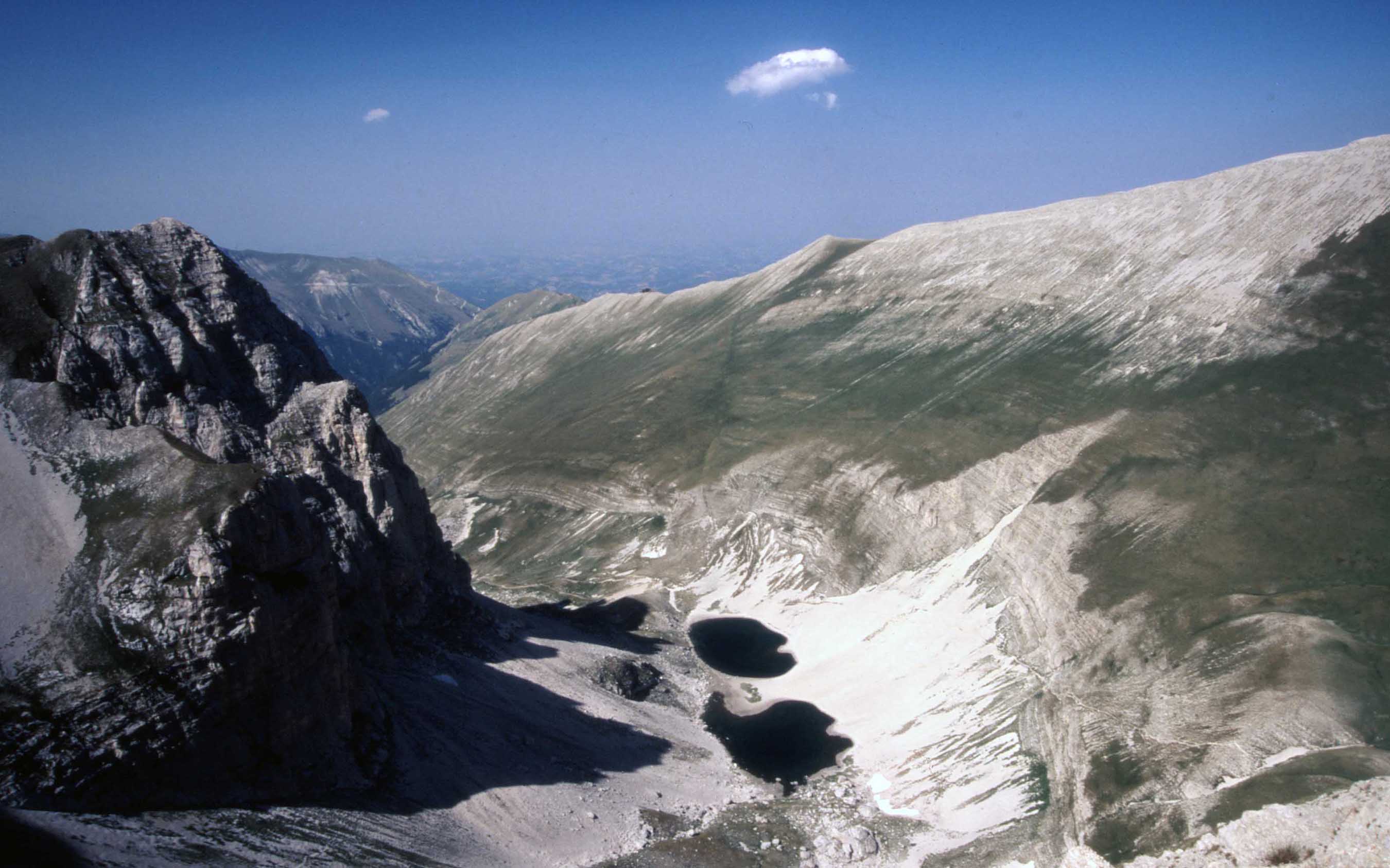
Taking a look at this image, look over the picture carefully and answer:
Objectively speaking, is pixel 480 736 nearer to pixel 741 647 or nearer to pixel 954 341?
pixel 741 647

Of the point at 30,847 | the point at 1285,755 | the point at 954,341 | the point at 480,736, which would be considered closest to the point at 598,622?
the point at 480,736

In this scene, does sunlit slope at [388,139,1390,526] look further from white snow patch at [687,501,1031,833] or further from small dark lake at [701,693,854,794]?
small dark lake at [701,693,854,794]

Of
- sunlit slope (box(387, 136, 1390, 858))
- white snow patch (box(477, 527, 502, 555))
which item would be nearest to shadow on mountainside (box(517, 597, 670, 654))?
sunlit slope (box(387, 136, 1390, 858))

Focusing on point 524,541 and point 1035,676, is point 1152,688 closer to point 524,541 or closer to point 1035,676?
point 1035,676

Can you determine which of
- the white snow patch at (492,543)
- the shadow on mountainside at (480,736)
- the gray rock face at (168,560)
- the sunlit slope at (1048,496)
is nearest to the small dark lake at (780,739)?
the sunlit slope at (1048,496)

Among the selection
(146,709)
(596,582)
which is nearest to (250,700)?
(146,709)

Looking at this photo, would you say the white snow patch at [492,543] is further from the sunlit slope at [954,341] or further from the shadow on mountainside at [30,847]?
the shadow on mountainside at [30,847]
